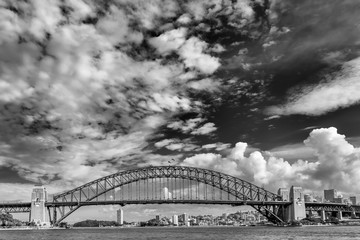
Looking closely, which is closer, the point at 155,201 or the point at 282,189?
the point at 155,201

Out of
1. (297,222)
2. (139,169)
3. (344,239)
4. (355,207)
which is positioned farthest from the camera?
(355,207)

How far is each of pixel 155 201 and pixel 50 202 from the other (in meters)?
40.5

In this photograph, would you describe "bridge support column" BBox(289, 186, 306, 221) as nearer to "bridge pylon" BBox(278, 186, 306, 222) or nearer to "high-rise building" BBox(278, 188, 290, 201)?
"bridge pylon" BBox(278, 186, 306, 222)

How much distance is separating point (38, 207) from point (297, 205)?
317 ft

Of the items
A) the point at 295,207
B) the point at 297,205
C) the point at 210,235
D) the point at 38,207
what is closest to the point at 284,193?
the point at 297,205

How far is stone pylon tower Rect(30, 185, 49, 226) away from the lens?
147 metres

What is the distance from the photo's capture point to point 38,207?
148 m

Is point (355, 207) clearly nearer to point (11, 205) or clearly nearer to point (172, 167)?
point (172, 167)

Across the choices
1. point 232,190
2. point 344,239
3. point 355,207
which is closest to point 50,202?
point 232,190

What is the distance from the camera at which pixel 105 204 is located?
149250 millimetres

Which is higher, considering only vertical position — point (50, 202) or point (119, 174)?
point (119, 174)

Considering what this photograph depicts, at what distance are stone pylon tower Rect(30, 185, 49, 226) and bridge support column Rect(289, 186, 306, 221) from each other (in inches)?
3605

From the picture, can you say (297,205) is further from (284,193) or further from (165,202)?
(165,202)

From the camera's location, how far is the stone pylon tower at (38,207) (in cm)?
14700
